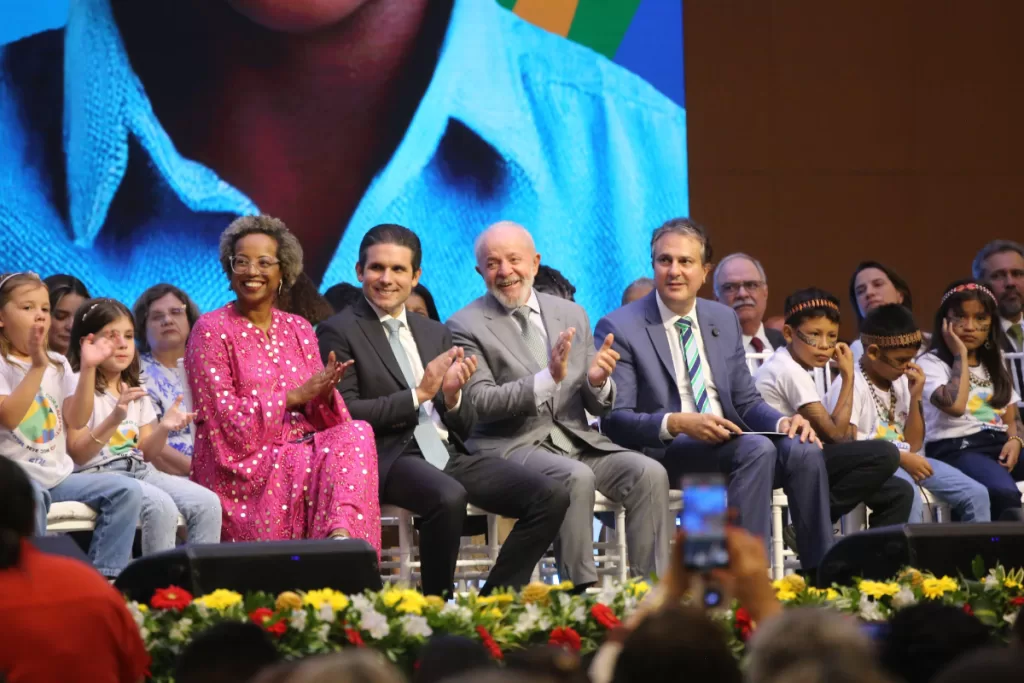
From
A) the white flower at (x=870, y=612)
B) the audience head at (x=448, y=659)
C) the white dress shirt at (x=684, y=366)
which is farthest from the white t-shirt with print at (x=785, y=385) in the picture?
the audience head at (x=448, y=659)

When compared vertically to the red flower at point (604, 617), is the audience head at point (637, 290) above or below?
above

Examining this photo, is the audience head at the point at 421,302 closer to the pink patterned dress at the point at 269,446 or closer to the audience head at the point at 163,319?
the audience head at the point at 163,319

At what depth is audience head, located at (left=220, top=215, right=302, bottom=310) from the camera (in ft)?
15.3

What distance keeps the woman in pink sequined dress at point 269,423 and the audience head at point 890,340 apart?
219 cm

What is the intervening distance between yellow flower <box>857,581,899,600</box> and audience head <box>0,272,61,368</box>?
8.63 ft

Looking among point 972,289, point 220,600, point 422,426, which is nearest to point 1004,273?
point 972,289

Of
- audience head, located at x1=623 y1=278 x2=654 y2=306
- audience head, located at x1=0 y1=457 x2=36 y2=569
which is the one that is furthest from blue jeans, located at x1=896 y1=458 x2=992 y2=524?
audience head, located at x1=0 y1=457 x2=36 y2=569

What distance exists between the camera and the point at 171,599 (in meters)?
3.07

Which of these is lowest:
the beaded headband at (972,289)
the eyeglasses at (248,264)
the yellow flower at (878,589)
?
the yellow flower at (878,589)

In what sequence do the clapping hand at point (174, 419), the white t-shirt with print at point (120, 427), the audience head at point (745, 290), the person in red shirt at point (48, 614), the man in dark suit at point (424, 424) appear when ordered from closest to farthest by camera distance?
the person in red shirt at point (48, 614), the man in dark suit at point (424, 424), the clapping hand at point (174, 419), the white t-shirt with print at point (120, 427), the audience head at point (745, 290)

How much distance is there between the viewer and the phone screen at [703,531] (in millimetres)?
2229

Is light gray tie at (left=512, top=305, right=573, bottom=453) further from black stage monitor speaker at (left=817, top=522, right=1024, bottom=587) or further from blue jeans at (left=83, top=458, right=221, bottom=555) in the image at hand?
black stage monitor speaker at (left=817, top=522, right=1024, bottom=587)

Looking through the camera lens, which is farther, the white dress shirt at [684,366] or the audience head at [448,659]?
the white dress shirt at [684,366]

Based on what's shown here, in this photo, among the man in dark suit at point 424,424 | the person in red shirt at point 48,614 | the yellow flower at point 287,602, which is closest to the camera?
the person in red shirt at point 48,614
